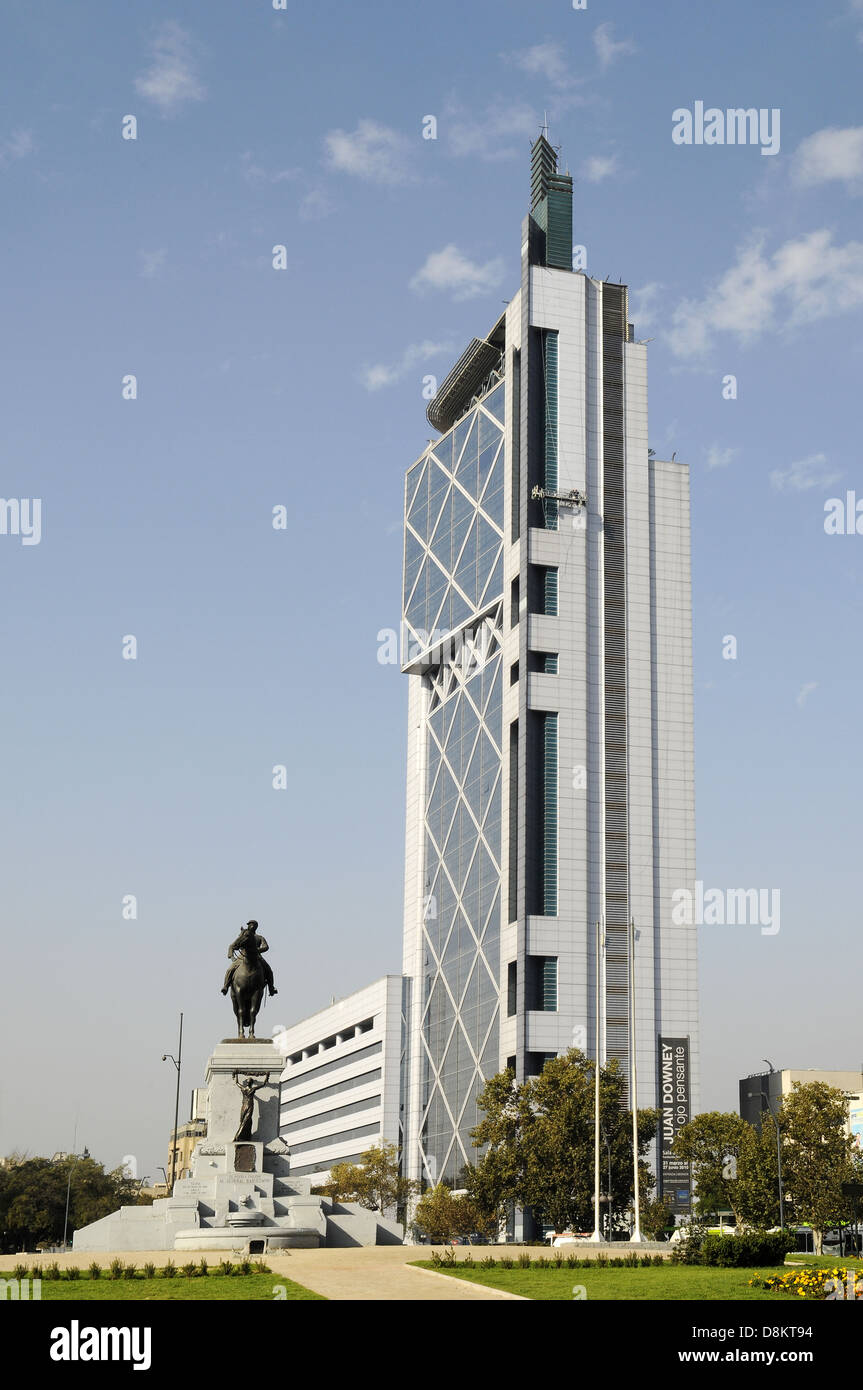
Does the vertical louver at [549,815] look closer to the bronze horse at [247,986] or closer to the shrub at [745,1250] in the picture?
the bronze horse at [247,986]

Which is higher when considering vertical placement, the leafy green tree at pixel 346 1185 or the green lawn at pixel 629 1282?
the green lawn at pixel 629 1282

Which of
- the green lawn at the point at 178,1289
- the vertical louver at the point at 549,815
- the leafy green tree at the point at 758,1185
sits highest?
the vertical louver at the point at 549,815

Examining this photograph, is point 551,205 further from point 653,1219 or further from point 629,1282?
point 629,1282

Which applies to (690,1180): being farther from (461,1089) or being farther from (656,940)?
(461,1089)

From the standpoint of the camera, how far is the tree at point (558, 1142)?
75.2m

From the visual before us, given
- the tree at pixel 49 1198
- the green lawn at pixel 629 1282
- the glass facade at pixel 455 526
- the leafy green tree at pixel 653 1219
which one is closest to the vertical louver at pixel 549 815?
the glass facade at pixel 455 526

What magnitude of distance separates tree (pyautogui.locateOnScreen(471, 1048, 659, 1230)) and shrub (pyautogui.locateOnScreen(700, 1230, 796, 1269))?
3788 centimetres

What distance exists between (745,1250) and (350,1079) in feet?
474

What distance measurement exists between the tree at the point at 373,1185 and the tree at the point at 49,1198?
1902 centimetres

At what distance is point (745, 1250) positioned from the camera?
1470 inches

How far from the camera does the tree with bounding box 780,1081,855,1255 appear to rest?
86062 mm

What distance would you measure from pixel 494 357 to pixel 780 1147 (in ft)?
305

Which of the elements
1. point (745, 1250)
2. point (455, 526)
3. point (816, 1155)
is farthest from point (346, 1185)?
point (745, 1250)
